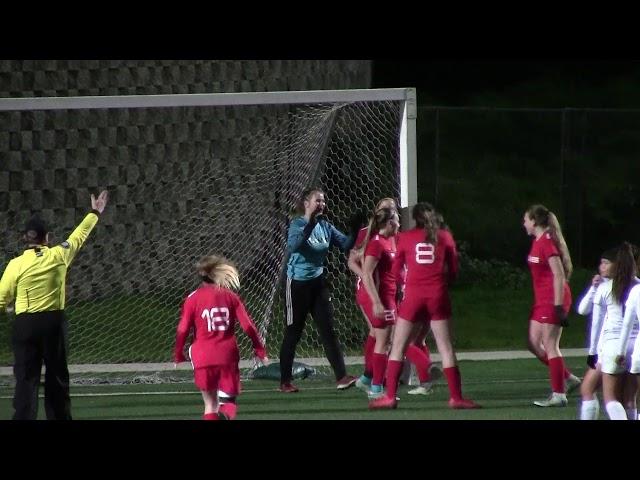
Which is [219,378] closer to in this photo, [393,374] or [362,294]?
[393,374]

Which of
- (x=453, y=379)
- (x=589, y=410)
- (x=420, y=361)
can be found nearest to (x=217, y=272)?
(x=453, y=379)

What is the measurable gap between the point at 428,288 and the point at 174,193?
228 inches

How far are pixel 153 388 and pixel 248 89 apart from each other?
7.01 metres

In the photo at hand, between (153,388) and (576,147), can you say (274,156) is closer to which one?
Result: (153,388)

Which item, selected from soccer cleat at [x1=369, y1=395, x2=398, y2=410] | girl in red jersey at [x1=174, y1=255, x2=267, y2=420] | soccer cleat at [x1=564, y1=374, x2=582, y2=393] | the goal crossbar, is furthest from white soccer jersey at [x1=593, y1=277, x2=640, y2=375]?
the goal crossbar

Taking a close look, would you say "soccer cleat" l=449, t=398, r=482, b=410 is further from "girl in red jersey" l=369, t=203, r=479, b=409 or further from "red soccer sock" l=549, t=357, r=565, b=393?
"red soccer sock" l=549, t=357, r=565, b=393

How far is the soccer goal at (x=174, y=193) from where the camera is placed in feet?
46.4

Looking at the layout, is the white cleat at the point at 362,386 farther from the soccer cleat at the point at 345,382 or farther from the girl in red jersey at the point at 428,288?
the girl in red jersey at the point at 428,288

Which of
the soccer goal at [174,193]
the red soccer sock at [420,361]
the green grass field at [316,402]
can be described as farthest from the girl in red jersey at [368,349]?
the soccer goal at [174,193]

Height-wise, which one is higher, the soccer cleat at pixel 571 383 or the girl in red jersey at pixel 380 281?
the girl in red jersey at pixel 380 281

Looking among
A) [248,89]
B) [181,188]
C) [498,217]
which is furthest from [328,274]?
[498,217]

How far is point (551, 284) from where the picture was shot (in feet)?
36.2

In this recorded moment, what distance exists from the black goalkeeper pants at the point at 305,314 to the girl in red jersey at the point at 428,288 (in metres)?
1.52

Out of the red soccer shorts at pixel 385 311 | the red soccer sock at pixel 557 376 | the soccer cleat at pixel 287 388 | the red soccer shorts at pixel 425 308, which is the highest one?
the red soccer shorts at pixel 425 308
